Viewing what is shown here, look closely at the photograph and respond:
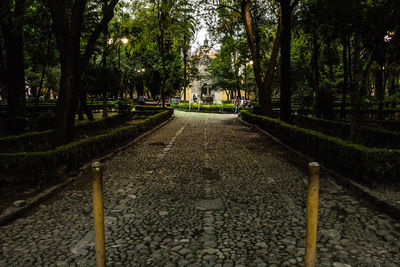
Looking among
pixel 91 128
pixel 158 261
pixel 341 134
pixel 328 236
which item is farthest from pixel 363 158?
pixel 91 128

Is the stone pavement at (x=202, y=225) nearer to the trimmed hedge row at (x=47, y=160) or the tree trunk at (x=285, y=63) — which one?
the trimmed hedge row at (x=47, y=160)

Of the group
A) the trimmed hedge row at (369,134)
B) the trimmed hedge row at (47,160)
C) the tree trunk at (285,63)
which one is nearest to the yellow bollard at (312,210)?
the trimmed hedge row at (47,160)

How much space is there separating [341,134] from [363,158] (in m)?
5.86

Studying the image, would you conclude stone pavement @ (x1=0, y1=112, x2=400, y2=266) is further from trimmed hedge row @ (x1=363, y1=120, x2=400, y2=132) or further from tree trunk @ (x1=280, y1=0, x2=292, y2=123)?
trimmed hedge row @ (x1=363, y1=120, x2=400, y2=132)

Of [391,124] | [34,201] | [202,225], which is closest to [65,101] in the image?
[34,201]

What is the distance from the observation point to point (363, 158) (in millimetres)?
5625

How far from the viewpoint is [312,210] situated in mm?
2326

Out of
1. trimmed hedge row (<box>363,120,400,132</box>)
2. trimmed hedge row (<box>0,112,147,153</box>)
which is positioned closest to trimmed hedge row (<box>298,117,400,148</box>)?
trimmed hedge row (<box>363,120,400,132</box>)

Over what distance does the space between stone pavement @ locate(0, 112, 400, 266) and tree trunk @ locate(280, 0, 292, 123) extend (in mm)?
7715

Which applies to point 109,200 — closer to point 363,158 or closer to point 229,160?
point 229,160

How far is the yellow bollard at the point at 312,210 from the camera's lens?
2297 millimetres

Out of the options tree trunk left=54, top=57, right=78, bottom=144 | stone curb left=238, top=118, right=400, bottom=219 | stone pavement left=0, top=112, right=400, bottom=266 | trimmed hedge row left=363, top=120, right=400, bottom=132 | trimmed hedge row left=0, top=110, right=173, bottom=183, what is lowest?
stone pavement left=0, top=112, right=400, bottom=266

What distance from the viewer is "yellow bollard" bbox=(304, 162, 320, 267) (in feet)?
7.54

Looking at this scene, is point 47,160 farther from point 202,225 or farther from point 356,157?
point 356,157
